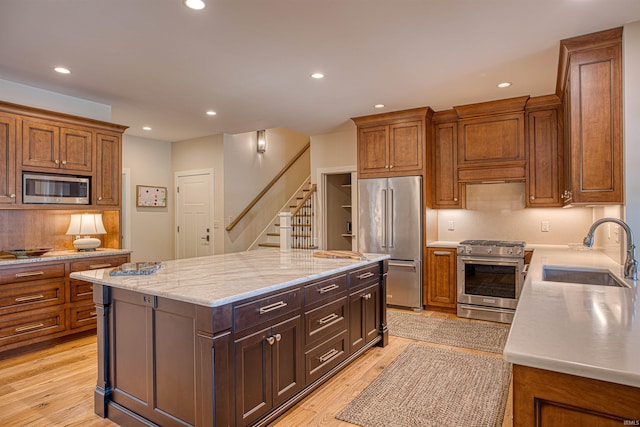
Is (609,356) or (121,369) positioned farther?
(121,369)

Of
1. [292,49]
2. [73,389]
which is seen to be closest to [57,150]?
[73,389]

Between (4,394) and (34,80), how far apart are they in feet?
→ 9.08

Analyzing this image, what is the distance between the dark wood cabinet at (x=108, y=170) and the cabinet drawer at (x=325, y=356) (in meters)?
3.13

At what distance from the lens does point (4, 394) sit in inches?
101

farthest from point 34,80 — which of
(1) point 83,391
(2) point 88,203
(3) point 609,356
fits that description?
(3) point 609,356

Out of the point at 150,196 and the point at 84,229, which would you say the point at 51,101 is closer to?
the point at 84,229

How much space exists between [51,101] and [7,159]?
0.81 m

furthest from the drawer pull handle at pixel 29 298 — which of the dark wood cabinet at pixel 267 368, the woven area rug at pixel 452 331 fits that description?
the woven area rug at pixel 452 331

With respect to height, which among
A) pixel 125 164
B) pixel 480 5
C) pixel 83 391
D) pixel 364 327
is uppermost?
pixel 480 5

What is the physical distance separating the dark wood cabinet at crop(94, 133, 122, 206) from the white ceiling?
460 millimetres

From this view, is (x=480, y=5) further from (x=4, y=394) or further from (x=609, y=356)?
(x=4, y=394)

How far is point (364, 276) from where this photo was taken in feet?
9.93

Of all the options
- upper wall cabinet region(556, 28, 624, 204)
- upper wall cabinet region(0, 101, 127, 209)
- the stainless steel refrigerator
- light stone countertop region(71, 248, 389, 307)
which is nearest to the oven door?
the stainless steel refrigerator

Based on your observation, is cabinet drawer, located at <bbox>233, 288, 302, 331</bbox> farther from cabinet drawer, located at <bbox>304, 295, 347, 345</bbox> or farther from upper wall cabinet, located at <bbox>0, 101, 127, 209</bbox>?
upper wall cabinet, located at <bbox>0, 101, 127, 209</bbox>
